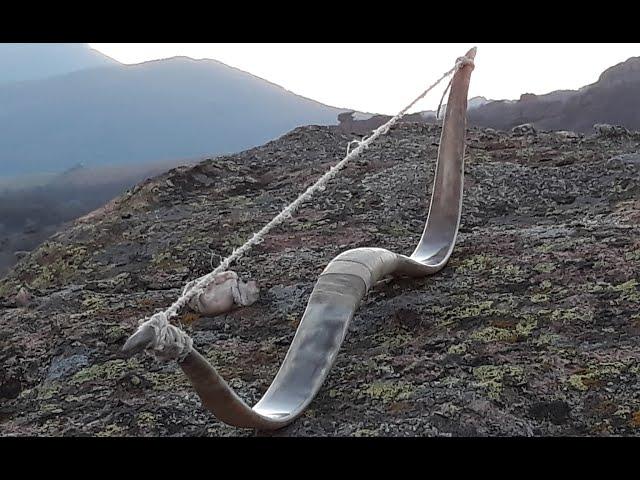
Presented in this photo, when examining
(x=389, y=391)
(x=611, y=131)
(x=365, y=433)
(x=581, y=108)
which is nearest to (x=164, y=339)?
(x=365, y=433)

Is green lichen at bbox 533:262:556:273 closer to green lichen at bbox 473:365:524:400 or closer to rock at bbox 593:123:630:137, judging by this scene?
green lichen at bbox 473:365:524:400

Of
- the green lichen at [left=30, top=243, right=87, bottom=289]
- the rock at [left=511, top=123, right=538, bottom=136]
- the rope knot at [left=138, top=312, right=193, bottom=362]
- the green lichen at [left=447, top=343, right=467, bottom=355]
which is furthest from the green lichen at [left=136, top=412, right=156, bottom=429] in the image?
the rock at [left=511, top=123, right=538, bottom=136]

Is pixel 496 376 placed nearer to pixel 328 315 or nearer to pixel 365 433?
pixel 365 433

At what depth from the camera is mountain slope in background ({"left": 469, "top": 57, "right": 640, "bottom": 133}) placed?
28.9 ft

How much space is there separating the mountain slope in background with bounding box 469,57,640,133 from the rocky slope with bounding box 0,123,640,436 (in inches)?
204

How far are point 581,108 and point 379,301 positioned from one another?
7.80 meters

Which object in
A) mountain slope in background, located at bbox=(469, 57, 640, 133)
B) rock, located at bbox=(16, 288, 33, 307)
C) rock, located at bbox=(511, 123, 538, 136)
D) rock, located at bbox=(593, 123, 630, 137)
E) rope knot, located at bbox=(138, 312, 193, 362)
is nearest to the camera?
rope knot, located at bbox=(138, 312, 193, 362)

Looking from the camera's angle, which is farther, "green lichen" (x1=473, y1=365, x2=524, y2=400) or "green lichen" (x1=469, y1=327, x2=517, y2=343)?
"green lichen" (x1=469, y1=327, x2=517, y2=343)

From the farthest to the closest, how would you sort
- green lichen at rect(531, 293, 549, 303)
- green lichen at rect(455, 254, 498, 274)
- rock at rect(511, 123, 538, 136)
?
rock at rect(511, 123, 538, 136) < green lichen at rect(455, 254, 498, 274) < green lichen at rect(531, 293, 549, 303)

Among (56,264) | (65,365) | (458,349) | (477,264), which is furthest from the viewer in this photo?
(56,264)

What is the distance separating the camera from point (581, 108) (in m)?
9.26

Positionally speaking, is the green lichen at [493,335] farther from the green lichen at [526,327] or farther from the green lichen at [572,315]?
the green lichen at [572,315]

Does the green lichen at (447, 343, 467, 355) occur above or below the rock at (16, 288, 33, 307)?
above

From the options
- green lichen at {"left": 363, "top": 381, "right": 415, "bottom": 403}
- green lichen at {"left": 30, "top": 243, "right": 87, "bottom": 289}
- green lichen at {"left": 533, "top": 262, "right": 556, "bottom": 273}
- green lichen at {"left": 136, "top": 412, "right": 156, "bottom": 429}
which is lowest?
green lichen at {"left": 136, "top": 412, "right": 156, "bottom": 429}
